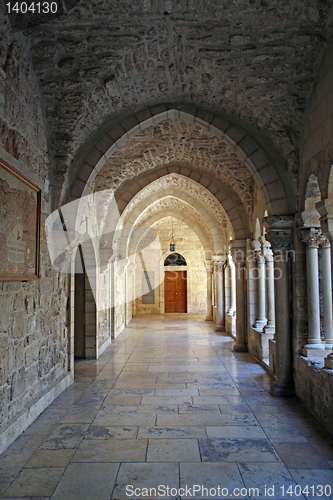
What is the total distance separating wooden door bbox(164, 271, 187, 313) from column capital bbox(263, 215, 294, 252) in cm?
1023

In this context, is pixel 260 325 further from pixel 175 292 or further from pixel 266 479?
pixel 175 292

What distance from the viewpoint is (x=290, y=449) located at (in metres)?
2.77

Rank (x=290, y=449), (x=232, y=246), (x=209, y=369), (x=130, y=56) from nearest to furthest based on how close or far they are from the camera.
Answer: (x=290, y=449) < (x=130, y=56) < (x=209, y=369) < (x=232, y=246)

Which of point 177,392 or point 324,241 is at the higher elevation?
point 324,241

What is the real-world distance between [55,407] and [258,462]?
2.19 metres

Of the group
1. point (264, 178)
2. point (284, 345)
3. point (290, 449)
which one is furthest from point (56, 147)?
point (290, 449)

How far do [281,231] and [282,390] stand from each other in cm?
182

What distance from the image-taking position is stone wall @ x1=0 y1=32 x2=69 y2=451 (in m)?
2.91

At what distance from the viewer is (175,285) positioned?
14.3m

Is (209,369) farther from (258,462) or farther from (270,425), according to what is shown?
(258,462)

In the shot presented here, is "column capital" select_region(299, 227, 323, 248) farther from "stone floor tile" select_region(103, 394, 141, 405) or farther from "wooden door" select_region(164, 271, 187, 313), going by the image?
"wooden door" select_region(164, 271, 187, 313)

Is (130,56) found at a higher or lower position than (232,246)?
higher

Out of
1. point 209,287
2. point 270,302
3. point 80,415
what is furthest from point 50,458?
point 209,287

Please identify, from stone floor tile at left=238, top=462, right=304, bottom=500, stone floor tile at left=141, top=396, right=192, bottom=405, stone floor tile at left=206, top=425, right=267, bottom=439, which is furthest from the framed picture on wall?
stone floor tile at left=238, top=462, right=304, bottom=500
